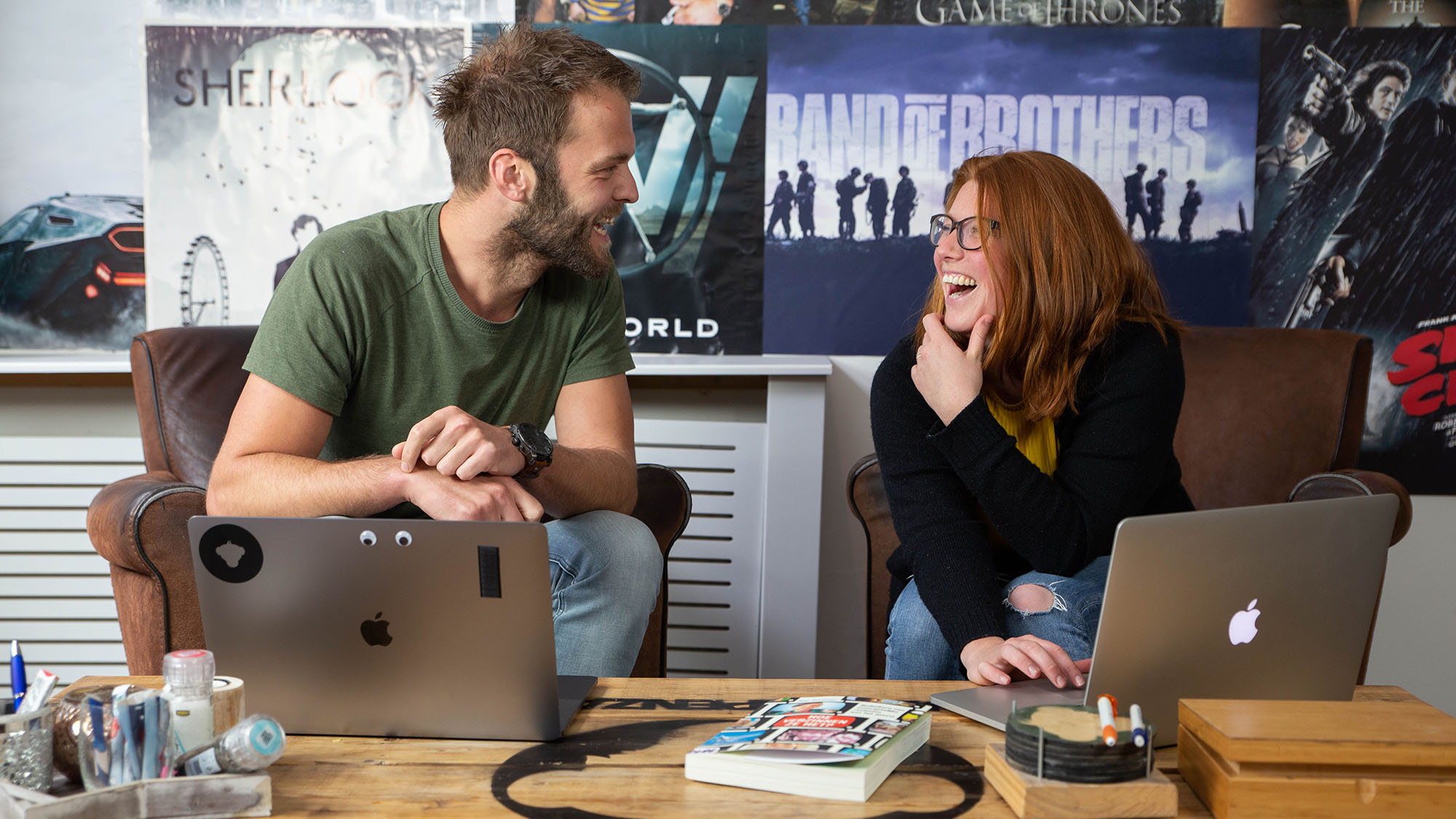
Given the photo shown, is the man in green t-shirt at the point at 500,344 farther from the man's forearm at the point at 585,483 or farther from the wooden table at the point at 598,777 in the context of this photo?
the wooden table at the point at 598,777

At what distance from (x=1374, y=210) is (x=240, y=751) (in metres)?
2.50

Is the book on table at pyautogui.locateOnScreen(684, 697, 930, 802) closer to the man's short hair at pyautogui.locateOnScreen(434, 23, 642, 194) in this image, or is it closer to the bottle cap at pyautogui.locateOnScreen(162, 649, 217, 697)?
the bottle cap at pyautogui.locateOnScreen(162, 649, 217, 697)

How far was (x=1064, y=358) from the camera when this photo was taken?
158cm

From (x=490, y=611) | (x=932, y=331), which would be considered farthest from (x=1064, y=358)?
(x=490, y=611)

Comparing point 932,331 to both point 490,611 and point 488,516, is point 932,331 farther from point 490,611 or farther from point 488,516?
point 490,611

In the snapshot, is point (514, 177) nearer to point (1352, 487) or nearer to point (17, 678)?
point (17, 678)

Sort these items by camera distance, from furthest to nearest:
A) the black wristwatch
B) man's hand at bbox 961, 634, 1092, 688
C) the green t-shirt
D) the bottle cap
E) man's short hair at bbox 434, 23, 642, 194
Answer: man's short hair at bbox 434, 23, 642, 194
the green t-shirt
the black wristwatch
man's hand at bbox 961, 634, 1092, 688
the bottle cap

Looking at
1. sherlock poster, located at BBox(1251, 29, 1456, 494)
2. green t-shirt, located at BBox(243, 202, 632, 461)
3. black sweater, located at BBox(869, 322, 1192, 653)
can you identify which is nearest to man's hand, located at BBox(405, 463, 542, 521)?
green t-shirt, located at BBox(243, 202, 632, 461)

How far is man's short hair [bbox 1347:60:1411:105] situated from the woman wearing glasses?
45.9 inches

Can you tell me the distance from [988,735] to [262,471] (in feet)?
3.18

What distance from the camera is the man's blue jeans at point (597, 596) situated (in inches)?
61.0

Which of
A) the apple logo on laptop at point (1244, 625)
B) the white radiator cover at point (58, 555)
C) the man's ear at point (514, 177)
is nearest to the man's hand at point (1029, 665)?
the apple logo on laptop at point (1244, 625)

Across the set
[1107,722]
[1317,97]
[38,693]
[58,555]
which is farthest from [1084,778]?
[58,555]

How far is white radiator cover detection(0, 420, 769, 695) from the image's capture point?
246 cm
